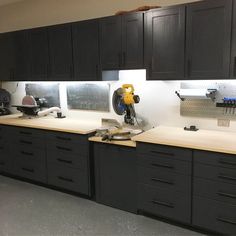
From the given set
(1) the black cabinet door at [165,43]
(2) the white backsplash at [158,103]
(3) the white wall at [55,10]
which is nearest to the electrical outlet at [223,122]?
(2) the white backsplash at [158,103]

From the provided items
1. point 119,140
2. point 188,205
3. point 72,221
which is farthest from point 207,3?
point 72,221

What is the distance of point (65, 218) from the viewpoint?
2.92 metres

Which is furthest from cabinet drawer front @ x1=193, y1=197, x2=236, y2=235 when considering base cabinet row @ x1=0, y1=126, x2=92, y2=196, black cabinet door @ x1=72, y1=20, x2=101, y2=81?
black cabinet door @ x1=72, y1=20, x2=101, y2=81

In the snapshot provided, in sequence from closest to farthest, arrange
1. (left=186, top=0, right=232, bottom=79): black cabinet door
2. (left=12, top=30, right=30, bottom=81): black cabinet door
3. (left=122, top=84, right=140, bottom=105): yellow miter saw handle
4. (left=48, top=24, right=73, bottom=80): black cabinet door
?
(left=186, top=0, right=232, bottom=79): black cabinet door
(left=122, top=84, right=140, bottom=105): yellow miter saw handle
(left=48, top=24, right=73, bottom=80): black cabinet door
(left=12, top=30, right=30, bottom=81): black cabinet door

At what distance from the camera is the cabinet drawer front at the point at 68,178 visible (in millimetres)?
3232

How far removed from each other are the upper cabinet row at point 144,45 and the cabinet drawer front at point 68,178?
1.21m

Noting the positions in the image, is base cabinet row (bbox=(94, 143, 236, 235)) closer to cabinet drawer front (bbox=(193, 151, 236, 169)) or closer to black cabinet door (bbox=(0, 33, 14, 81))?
cabinet drawer front (bbox=(193, 151, 236, 169))

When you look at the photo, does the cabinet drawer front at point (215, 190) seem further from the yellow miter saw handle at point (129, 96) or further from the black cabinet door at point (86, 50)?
the black cabinet door at point (86, 50)

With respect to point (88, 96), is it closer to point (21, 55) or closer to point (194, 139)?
point (21, 55)

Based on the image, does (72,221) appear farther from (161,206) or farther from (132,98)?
(132,98)

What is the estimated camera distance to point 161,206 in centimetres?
272

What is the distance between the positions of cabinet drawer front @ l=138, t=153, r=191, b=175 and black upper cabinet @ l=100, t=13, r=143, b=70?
1044mm

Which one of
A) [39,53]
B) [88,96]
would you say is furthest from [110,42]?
[39,53]

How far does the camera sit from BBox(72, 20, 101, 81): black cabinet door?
3.29m
